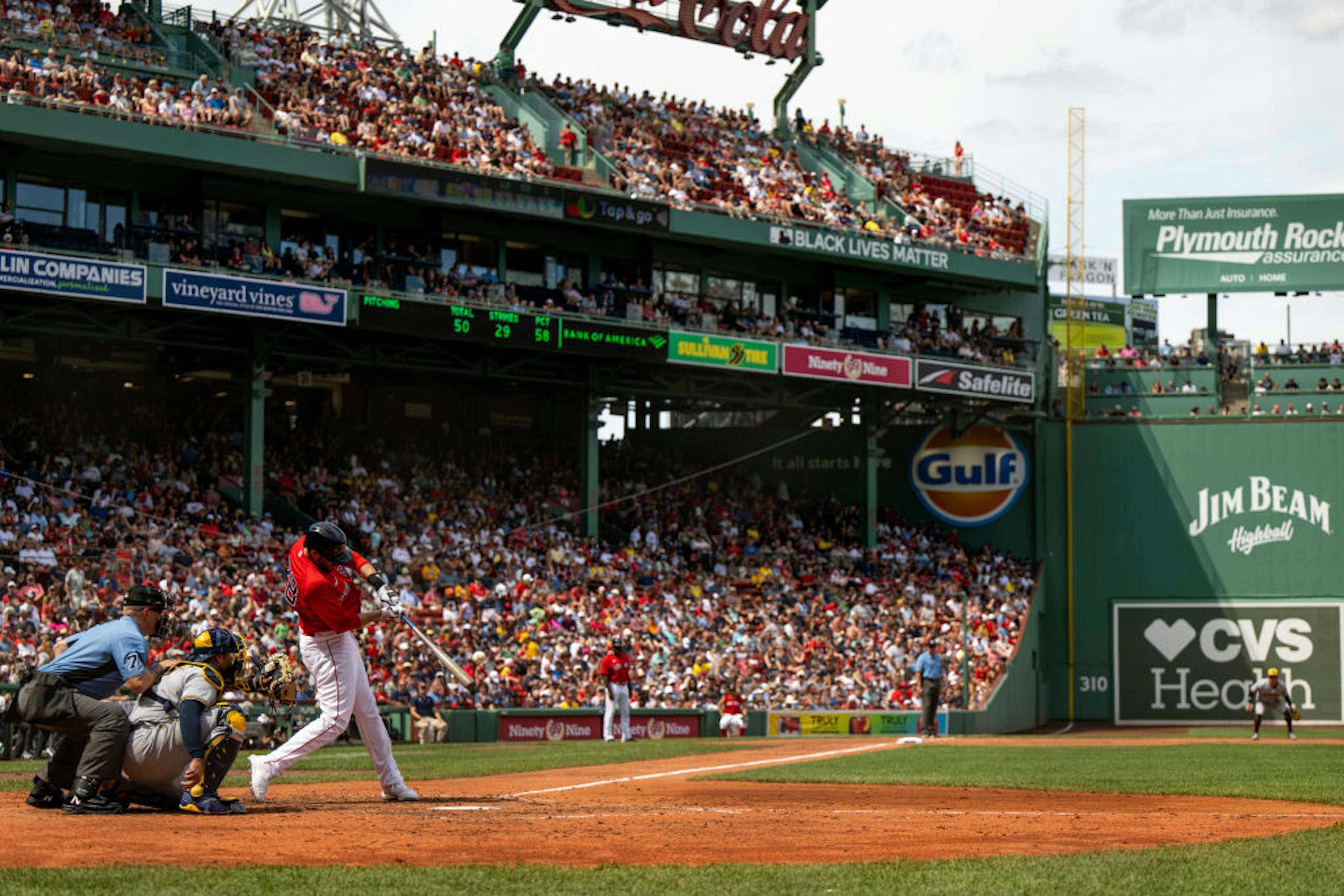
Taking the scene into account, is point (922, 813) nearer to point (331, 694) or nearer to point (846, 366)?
point (331, 694)

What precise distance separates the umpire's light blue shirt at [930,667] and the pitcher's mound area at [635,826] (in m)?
13.0

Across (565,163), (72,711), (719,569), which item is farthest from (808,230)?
(72,711)

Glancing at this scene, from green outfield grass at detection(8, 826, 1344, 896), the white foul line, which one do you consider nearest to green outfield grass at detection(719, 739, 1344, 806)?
the white foul line

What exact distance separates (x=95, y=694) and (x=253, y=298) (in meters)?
23.5

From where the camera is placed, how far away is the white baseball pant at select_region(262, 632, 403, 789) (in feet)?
36.2

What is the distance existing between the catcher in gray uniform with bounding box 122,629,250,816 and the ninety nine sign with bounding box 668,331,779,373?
28340 millimetres

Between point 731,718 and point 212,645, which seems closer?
point 212,645

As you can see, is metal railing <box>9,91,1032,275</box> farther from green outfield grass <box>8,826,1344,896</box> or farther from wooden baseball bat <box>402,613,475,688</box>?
green outfield grass <box>8,826,1344,896</box>

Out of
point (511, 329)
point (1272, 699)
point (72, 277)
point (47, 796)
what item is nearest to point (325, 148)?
point (511, 329)

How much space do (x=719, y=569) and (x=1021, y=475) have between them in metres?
11.8

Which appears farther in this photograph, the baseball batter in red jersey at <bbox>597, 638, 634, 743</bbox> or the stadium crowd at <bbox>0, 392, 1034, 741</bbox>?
the stadium crowd at <bbox>0, 392, 1034, 741</bbox>

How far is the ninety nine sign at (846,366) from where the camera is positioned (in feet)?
134

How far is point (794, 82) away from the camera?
4862 centimetres

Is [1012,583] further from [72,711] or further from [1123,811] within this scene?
[72,711]
